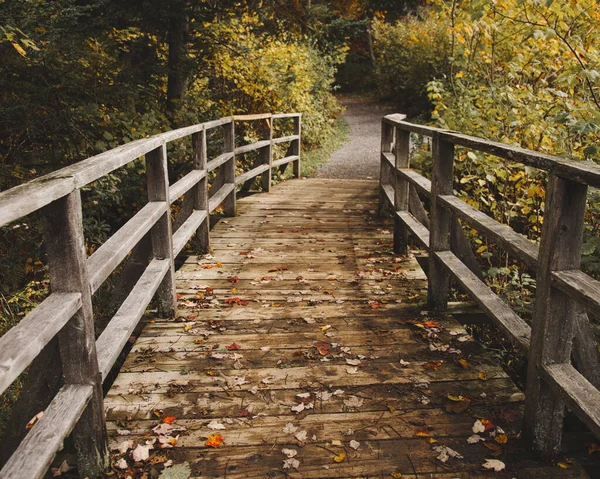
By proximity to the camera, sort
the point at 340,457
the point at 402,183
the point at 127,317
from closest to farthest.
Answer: the point at 340,457 → the point at 127,317 → the point at 402,183

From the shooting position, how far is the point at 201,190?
6.46 m

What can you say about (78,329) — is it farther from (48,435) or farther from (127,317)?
(127,317)

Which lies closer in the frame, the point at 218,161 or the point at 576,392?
the point at 576,392

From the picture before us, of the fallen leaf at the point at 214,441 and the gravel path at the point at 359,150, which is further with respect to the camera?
the gravel path at the point at 359,150

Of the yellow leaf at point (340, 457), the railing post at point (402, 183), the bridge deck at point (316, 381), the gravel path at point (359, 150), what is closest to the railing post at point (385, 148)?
the railing post at point (402, 183)

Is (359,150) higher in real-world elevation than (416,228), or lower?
lower

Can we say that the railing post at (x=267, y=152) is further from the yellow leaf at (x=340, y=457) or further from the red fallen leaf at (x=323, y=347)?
the yellow leaf at (x=340, y=457)

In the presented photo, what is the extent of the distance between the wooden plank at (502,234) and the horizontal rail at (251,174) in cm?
477

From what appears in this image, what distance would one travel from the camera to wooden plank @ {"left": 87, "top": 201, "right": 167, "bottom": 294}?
9.58ft

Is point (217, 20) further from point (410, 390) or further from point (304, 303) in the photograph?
point (410, 390)

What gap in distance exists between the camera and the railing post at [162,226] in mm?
4480

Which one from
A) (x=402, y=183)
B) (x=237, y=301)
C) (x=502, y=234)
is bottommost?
(x=237, y=301)

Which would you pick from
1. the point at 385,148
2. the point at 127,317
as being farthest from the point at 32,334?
the point at 385,148

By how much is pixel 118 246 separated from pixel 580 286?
2.43 m
